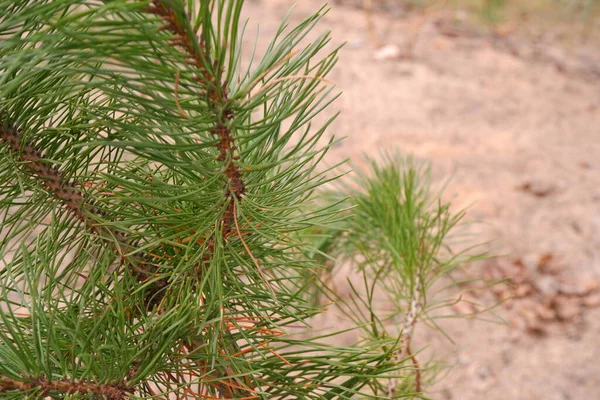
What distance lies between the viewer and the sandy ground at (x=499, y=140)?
4.47 feet

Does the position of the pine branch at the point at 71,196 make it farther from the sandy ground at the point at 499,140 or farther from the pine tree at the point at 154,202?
the sandy ground at the point at 499,140

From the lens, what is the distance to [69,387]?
1.19ft

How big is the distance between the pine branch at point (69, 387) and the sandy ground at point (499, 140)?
2.43 feet

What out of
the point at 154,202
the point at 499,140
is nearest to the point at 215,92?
the point at 154,202

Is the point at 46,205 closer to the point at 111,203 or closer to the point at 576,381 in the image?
the point at 111,203

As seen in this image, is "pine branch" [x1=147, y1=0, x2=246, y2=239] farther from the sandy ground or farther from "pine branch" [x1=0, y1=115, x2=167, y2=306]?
the sandy ground

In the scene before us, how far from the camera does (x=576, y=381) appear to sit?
1310 mm

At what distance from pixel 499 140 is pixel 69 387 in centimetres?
189

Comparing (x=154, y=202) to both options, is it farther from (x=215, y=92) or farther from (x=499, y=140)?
(x=499, y=140)

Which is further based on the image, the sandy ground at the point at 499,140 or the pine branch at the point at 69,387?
the sandy ground at the point at 499,140

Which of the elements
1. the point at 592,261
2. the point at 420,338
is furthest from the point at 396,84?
the point at 420,338

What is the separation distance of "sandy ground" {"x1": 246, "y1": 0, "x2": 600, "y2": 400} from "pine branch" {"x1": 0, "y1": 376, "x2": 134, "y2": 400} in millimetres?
741

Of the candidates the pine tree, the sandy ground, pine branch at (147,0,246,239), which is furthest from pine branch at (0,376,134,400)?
the sandy ground

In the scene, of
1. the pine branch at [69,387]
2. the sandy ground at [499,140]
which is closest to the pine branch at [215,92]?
the pine branch at [69,387]
